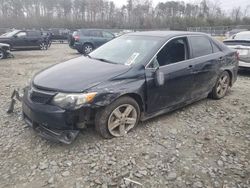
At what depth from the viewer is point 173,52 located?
4.45m

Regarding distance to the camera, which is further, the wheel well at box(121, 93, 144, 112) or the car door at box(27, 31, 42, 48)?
the car door at box(27, 31, 42, 48)

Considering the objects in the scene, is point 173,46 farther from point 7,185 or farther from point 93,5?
point 93,5

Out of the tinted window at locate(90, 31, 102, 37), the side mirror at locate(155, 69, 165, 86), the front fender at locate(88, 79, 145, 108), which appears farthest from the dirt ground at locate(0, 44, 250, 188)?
the tinted window at locate(90, 31, 102, 37)

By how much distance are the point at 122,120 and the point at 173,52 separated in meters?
1.55

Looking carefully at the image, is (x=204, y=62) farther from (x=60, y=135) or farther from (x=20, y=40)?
(x=20, y=40)

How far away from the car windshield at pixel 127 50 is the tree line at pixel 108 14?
3970 cm

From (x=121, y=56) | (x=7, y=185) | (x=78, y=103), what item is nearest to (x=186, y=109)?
(x=121, y=56)

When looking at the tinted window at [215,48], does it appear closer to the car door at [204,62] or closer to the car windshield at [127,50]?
the car door at [204,62]

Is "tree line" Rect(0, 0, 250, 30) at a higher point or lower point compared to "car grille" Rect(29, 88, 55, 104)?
higher

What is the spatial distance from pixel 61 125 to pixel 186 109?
106 inches

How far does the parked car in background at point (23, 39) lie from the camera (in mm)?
16312

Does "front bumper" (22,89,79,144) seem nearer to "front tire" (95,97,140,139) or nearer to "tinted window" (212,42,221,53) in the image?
"front tire" (95,97,140,139)

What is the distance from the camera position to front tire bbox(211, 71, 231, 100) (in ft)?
18.3

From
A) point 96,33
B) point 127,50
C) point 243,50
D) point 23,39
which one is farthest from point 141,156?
point 23,39
